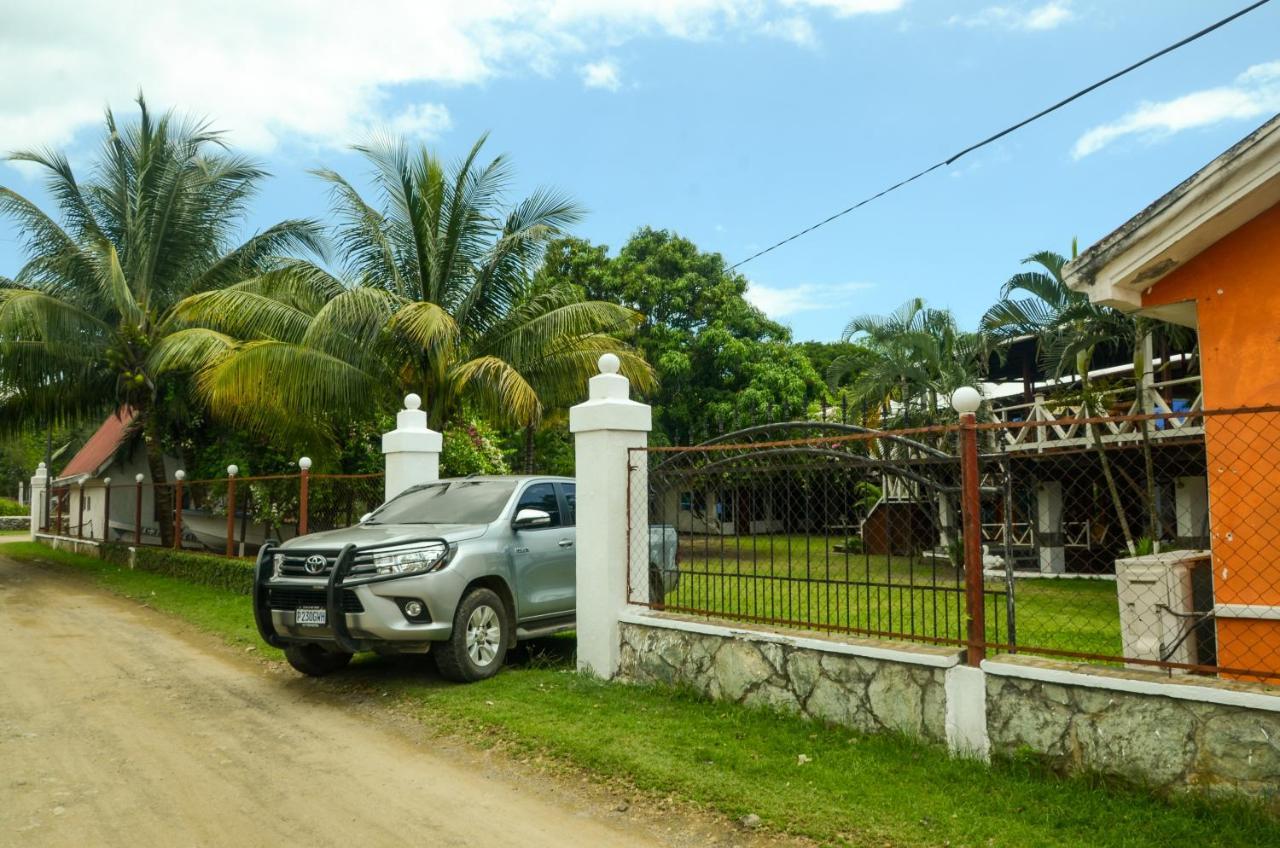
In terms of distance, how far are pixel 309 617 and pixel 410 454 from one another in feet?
11.5

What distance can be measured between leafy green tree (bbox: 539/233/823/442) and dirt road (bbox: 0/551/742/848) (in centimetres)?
1706

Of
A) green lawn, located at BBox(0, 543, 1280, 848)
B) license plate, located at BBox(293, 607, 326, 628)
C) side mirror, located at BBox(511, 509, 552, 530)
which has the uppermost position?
side mirror, located at BBox(511, 509, 552, 530)

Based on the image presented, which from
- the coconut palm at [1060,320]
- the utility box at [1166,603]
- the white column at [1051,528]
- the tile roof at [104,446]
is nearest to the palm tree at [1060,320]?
the coconut palm at [1060,320]

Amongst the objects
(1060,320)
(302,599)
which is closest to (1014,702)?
(302,599)

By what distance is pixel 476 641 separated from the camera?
7621 mm

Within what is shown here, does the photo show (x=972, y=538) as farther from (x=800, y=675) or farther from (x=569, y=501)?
(x=569, y=501)

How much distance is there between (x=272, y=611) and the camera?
7.47 meters

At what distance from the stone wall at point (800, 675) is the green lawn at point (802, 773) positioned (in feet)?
0.38

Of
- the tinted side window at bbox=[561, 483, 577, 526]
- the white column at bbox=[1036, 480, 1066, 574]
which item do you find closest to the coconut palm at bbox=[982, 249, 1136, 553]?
the white column at bbox=[1036, 480, 1066, 574]

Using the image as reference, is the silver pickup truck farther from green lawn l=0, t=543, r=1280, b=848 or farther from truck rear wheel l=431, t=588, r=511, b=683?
green lawn l=0, t=543, r=1280, b=848

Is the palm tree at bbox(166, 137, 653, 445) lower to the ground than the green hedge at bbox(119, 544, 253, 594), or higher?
higher

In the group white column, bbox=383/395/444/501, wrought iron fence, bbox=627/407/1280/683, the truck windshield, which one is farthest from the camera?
white column, bbox=383/395/444/501

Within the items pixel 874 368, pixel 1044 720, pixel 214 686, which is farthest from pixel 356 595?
pixel 874 368

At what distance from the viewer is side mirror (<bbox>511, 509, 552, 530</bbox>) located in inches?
315
